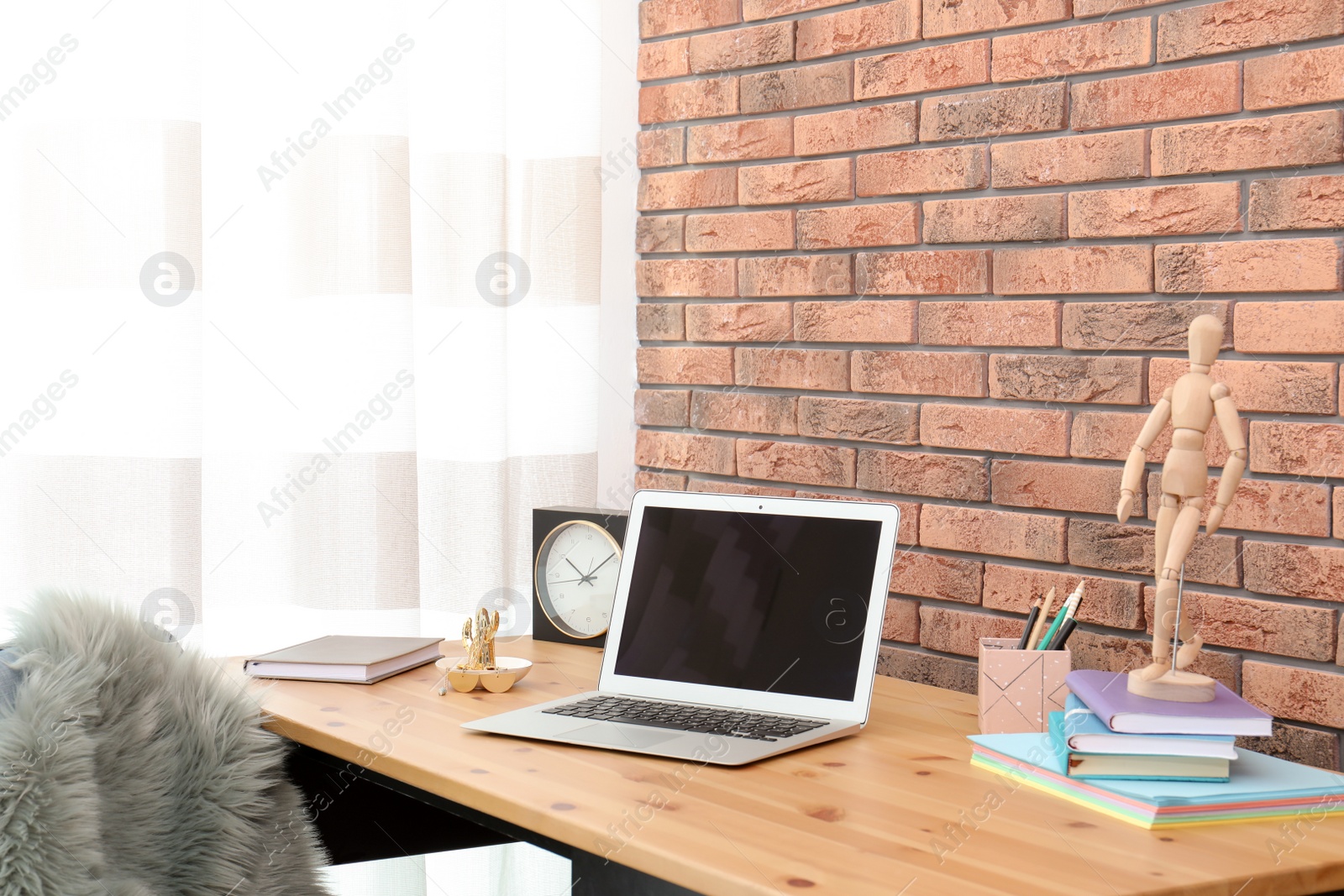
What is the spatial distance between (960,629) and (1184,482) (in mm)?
496

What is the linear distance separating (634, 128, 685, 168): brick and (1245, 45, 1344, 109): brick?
91cm

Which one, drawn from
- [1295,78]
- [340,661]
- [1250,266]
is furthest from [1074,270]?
[340,661]

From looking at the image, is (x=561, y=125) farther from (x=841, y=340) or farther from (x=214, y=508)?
(x=214, y=508)

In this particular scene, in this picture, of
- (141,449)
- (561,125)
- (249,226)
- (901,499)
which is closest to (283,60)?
(249,226)

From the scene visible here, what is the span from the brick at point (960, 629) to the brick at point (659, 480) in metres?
0.50

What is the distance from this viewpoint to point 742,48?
A: 5.96ft

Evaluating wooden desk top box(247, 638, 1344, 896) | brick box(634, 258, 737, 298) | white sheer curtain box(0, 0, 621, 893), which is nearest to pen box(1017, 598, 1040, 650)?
wooden desk top box(247, 638, 1344, 896)

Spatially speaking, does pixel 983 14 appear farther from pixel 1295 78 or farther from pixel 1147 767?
pixel 1147 767

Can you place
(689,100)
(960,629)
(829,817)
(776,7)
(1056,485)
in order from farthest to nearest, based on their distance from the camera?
(689,100), (776,7), (960,629), (1056,485), (829,817)

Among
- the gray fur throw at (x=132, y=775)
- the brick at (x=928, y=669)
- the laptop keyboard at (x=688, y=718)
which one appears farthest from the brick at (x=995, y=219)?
the gray fur throw at (x=132, y=775)

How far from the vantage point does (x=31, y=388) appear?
1.46 meters

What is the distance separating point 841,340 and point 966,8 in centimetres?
48

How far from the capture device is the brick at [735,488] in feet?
5.82

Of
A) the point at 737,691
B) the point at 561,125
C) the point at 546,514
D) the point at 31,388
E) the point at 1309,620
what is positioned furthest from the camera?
the point at 561,125
